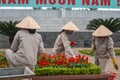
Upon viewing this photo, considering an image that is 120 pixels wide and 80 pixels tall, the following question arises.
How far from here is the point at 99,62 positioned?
8.73 meters

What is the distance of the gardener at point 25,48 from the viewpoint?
648cm

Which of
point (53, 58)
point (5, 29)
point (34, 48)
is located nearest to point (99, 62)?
point (53, 58)

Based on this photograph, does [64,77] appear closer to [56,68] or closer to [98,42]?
[56,68]

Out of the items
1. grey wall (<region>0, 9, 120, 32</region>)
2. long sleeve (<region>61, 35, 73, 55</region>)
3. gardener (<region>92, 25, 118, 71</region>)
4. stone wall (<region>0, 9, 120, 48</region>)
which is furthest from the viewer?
grey wall (<region>0, 9, 120, 32</region>)


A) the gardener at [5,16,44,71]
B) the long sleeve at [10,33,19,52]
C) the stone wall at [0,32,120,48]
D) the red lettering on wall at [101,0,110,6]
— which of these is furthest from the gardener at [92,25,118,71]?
the red lettering on wall at [101,0,110,6]

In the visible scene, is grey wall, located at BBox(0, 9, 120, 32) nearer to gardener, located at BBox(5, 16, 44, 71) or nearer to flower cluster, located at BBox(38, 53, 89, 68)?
flower cluster, located at BBox(38, 53, 89, 68)

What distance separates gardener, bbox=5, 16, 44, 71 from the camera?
6.48 m

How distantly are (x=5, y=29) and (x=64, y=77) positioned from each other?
16.6 metres

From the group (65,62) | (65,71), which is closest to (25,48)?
(65,71)

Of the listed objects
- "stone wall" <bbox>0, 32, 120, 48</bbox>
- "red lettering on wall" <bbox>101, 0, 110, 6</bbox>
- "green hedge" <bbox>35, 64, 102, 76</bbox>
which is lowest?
"stone wall" <bbox>0, 32, 120, 48</bbox>

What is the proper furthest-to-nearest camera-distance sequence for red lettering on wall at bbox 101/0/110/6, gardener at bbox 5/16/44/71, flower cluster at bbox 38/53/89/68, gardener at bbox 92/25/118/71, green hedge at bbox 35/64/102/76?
red lettering on wall at bbox 101/0/110/6
gardener at bbox 92/25/118/71
flower cluster at bbox 38/53/89/68
green hedge at bbox 35/64/102/76
gardener at bbox 5/16/44/71

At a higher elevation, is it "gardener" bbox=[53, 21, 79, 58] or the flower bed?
"gardener" bbox=[53, 21, 79, 58]

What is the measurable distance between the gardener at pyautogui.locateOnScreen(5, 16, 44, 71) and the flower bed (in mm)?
858

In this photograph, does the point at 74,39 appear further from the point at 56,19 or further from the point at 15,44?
the point at 15,44
